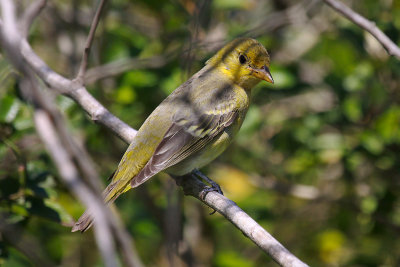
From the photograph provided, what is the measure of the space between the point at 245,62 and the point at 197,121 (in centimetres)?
74

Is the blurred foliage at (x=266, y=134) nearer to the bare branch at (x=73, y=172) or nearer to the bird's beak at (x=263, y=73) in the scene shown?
the bird's beak at (x=263, y=73)

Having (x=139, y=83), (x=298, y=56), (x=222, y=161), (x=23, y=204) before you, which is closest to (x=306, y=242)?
(x=222, y=161)

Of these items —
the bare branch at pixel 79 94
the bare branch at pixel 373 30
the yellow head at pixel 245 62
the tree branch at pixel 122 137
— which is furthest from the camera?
the yellow head at pixel 245 62

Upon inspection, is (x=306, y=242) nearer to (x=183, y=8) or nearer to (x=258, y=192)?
(x=258, y=192)

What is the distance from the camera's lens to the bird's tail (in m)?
3.38

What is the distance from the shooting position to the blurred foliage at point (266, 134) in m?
4.58

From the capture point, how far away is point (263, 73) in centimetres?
433

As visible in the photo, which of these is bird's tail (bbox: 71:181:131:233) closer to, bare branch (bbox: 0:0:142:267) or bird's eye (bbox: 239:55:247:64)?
bird's eye (bbox: 239:55:247:64)

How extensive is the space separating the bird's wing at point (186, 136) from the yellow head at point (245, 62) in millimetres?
352

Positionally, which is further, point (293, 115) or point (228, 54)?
point (293, 115)

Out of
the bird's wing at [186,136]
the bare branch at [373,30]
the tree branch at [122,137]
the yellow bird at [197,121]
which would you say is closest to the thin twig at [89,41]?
the tree branch at [122,137]

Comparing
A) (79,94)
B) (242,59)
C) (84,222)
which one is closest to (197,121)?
(242,59)

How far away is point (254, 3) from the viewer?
6.22 m

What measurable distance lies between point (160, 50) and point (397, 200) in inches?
108
